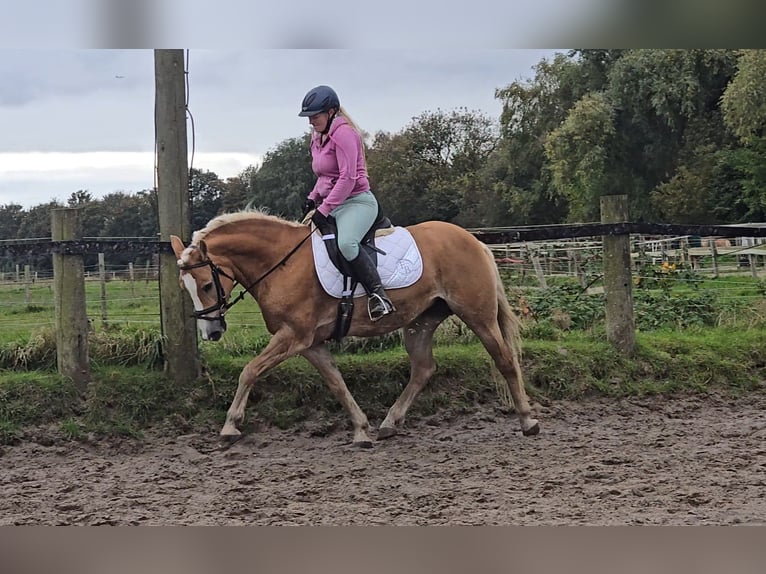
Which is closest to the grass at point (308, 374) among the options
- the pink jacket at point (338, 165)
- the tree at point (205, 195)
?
the tree at point (205, 195)

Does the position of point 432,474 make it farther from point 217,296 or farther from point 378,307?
point 217,296

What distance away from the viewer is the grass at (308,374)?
5.28 m

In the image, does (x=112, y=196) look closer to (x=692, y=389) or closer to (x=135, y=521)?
(x=135, y=521)

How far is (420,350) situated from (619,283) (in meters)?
1.91

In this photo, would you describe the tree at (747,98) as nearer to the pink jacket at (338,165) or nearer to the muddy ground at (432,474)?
the muddy ground at (432,474)

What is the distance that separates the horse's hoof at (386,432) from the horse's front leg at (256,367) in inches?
30.9

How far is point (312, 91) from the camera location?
15.3ft

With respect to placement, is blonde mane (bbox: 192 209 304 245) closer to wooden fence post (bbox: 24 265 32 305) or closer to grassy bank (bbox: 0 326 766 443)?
grassy bank (bbox: 0 326 766 443)

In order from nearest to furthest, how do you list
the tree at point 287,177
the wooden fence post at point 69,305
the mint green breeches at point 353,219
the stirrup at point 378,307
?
the mint green breeches at point 353,219 < the stirrup at point 378,307 < the wooden fence post at point 69,305 < the tree at point 287,177

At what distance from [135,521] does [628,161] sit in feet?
28.8

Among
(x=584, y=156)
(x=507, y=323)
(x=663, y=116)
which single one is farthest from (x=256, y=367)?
(x=663, y=116)

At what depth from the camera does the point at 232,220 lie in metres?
4.92

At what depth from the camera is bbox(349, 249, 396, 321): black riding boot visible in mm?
4824

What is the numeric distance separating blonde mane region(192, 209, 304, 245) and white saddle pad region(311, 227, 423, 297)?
258mm
